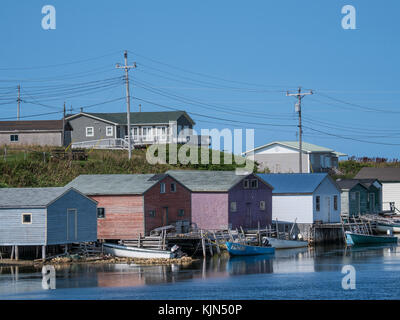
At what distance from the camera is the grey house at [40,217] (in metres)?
47.2

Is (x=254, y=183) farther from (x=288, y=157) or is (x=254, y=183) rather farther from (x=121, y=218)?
(x=288, y=157)

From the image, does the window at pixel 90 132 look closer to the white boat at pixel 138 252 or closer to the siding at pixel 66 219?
the siding at pixel 66 219

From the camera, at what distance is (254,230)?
59.3m

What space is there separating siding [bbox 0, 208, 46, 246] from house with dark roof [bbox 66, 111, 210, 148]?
43.6m

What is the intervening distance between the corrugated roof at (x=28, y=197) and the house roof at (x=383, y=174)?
45.4 meters

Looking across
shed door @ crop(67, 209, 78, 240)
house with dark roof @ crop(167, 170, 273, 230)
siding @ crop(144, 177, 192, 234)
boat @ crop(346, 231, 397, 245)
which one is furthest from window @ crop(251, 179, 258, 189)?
shed door @ crop(67, 209, 78, 240)

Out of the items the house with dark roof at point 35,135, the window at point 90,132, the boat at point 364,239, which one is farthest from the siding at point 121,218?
the window at point 90,132

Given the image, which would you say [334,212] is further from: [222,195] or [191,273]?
[191,273]

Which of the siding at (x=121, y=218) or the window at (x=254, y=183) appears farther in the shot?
the window at (x=254, y=183)

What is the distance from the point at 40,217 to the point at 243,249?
15.1 meters

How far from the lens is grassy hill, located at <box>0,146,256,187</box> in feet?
210
